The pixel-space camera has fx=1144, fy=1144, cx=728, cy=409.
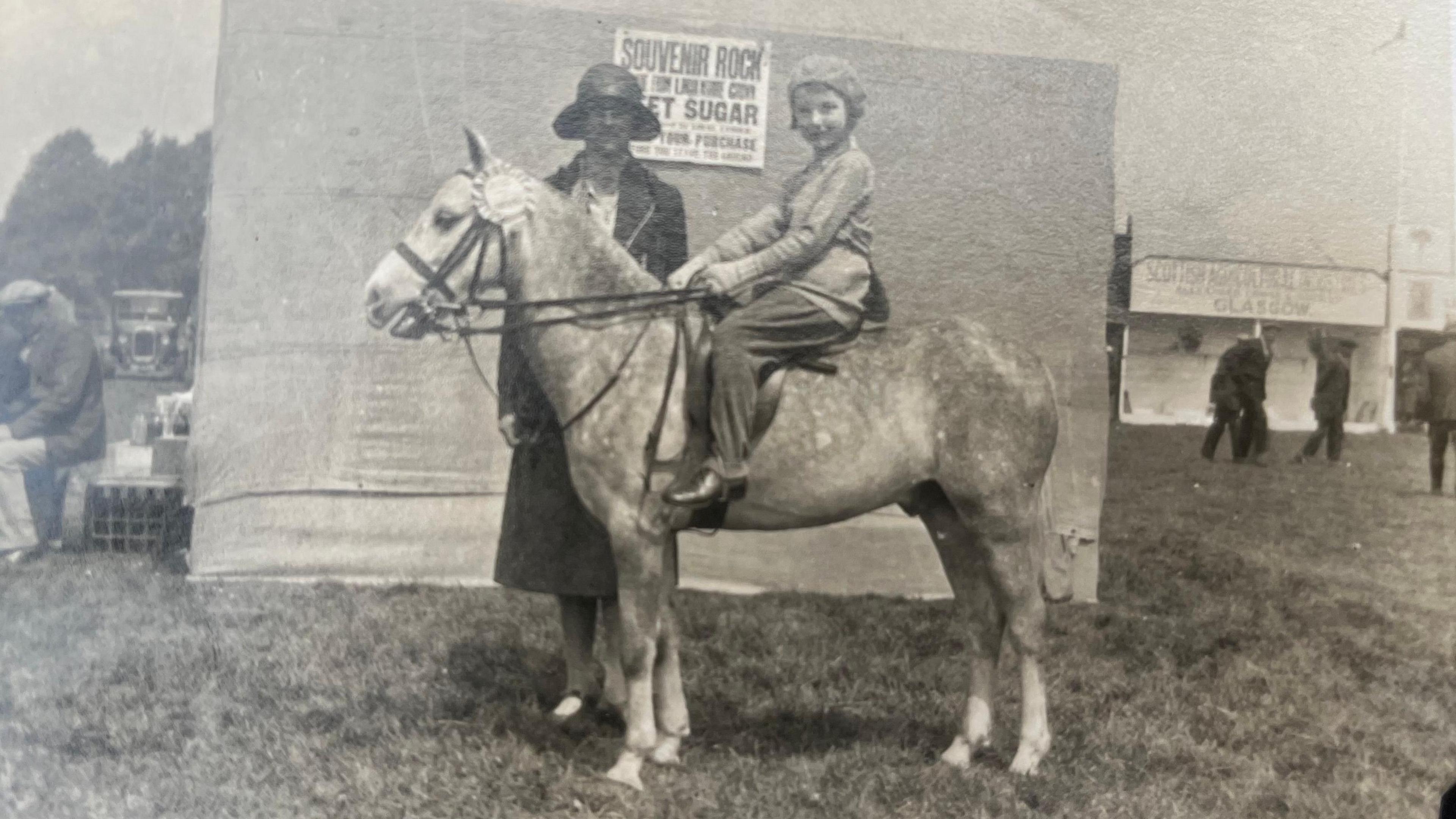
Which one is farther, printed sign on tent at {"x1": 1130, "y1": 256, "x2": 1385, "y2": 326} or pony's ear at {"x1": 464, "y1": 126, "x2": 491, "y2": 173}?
printed sign on tent at {"x1": 1130, "y1": 256, "x2": 1385, "y2": 326}

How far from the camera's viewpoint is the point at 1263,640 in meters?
3.54

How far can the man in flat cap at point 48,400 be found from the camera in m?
3.34

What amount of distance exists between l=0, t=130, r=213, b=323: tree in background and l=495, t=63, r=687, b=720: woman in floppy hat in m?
1.03

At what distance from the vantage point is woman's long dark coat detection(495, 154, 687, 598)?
319 centimetres

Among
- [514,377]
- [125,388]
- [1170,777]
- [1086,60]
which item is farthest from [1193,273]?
[125,388]

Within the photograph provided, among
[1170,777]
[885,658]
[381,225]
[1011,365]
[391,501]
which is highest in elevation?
[381,225]

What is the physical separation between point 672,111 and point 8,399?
2.13 meters

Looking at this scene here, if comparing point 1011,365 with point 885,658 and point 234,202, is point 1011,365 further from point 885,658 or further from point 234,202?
point 234,202

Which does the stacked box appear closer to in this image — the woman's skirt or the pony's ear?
the woman's skirt

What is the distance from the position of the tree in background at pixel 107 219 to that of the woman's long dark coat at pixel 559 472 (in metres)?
1.04

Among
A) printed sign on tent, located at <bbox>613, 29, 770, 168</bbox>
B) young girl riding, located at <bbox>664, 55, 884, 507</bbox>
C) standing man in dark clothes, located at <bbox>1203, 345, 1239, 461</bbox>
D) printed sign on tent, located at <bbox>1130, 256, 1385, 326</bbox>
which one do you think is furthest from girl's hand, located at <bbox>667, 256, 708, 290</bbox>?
standing man in dark clothes, located at <bbox>1203, 345, 1239, 461</bbox>

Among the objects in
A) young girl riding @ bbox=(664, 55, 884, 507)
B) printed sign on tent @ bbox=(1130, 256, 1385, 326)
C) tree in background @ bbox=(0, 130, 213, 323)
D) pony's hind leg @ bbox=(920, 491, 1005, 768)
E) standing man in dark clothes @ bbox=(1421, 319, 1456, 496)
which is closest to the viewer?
young girl riding @ bbox=(664, 55, 884, 507)

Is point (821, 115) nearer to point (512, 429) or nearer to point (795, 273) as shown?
point (795, 273)

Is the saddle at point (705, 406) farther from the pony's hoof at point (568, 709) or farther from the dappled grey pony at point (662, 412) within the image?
the pony's hoof at point (568, 709)
